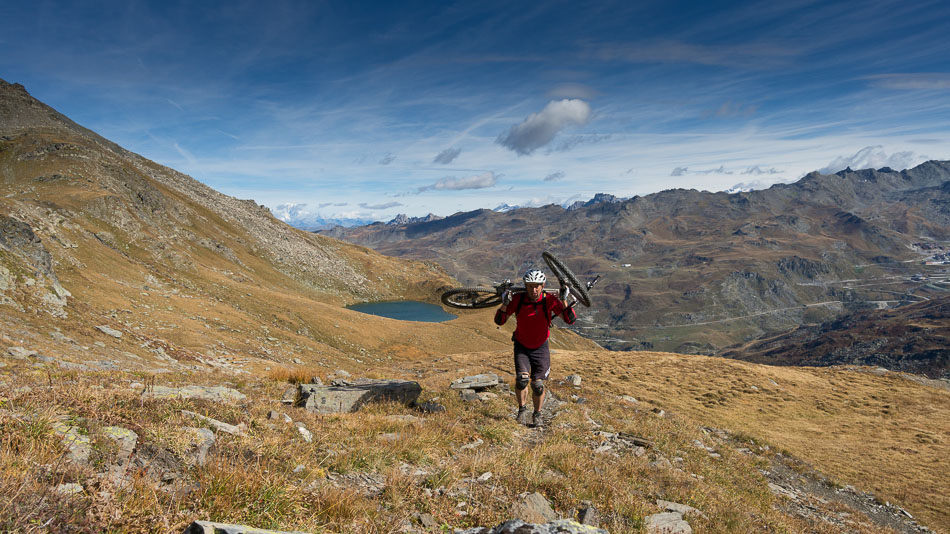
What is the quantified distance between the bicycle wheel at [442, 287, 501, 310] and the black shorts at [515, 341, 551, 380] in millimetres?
4220

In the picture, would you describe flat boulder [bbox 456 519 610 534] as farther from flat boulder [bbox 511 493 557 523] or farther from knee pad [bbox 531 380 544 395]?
knee pad [bbox 531 380 544 395]

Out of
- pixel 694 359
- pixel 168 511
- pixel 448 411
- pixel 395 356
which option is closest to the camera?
pixel 168 511

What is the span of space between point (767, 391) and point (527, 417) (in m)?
23.4

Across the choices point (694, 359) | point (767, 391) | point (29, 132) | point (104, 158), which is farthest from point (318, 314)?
point (29, 132)

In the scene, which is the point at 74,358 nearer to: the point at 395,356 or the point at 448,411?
the point at 448,411

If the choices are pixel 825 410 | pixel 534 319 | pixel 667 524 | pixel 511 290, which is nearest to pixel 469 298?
pixel 511 290

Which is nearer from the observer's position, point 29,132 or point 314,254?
point 29,132

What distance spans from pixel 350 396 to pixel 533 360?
542cm

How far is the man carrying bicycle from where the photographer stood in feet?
35.6

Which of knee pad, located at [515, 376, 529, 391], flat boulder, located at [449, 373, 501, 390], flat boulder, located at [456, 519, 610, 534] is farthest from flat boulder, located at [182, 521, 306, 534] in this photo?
flat boulder, located at [449, 373, 501, 390]

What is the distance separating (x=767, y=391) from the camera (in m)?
27.9

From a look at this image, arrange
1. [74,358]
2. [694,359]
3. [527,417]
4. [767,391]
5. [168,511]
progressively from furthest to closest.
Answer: [694,359]
[767,391]
[74,358]
[527,417]
[168,511]

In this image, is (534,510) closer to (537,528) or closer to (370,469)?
(537,528)

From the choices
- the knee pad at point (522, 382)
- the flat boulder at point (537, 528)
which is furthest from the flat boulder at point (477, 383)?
the flat boulder at point (537, 528)
